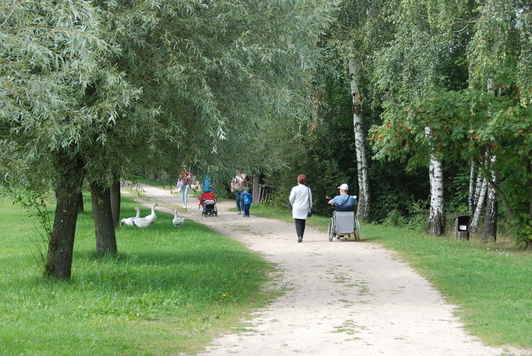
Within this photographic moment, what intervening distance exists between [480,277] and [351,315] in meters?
4.05

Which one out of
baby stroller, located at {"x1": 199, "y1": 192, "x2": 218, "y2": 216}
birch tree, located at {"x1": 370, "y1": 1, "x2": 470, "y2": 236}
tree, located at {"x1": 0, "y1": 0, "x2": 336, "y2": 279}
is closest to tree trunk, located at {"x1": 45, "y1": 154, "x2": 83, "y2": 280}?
tree, located at {"x1": 0, "y1": 0, "x2": 336, "y2": 279}

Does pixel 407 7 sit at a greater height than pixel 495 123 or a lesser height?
greater

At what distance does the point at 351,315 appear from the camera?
28.7 ft

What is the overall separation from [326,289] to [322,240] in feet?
25.0

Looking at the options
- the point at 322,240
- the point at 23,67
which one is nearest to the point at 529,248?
the point at 322,240

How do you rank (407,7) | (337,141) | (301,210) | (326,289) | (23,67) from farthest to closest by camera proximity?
(337,141)
(301,210)
(407,7)
(326,289)
(23,67)

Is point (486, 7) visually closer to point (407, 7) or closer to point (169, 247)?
point (407, 7)

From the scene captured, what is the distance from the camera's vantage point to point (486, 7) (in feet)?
45.5

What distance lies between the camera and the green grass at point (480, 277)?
7.86 m

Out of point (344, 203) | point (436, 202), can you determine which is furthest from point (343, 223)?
point (436, 202)

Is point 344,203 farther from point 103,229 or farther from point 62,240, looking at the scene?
point 62,240

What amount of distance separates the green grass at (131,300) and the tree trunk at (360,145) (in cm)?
938

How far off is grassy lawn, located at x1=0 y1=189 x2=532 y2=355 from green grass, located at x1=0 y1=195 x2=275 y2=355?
0.02 meters

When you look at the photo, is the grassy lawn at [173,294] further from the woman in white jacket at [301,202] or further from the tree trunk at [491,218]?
the woman in white jacket at [301,202]
